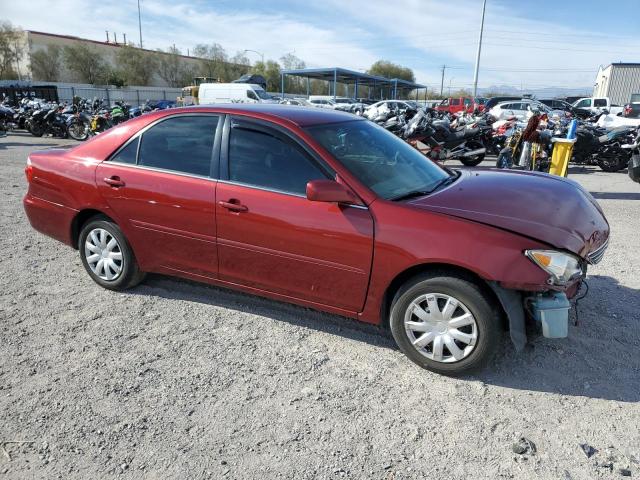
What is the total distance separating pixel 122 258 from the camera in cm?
419

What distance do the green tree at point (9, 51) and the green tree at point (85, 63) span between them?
19.7ft

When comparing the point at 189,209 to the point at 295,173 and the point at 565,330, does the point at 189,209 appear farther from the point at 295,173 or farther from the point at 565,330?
the point at 565,330

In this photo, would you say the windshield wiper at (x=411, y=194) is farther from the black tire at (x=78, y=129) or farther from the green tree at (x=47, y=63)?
the green tree at (x=47, y=63)

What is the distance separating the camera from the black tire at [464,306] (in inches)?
113

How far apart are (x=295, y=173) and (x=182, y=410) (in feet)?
5.44

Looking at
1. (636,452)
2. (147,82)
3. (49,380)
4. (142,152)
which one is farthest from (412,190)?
(147,82)

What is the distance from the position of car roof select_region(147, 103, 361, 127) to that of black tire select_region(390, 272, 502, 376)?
4.69ft

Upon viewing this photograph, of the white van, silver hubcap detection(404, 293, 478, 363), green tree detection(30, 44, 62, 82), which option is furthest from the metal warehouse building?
green tree detection(30, 44, 62, 82)

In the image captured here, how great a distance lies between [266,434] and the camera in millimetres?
2605

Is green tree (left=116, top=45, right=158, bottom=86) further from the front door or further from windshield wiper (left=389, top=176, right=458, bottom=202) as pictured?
windshield wiper (left=389, top=176, right=458, bottom=202)

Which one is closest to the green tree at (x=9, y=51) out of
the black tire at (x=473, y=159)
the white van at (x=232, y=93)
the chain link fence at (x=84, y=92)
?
the chain link fence at (x=84, y=92)

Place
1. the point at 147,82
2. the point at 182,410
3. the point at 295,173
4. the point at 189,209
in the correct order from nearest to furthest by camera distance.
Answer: the point at 182,410 < the point at 295,173 < the point at 189,209 < the point at 147,82

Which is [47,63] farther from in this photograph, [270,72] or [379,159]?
[379,159]

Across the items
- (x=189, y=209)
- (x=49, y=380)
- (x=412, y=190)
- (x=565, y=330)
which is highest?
(x=412, y=190)
